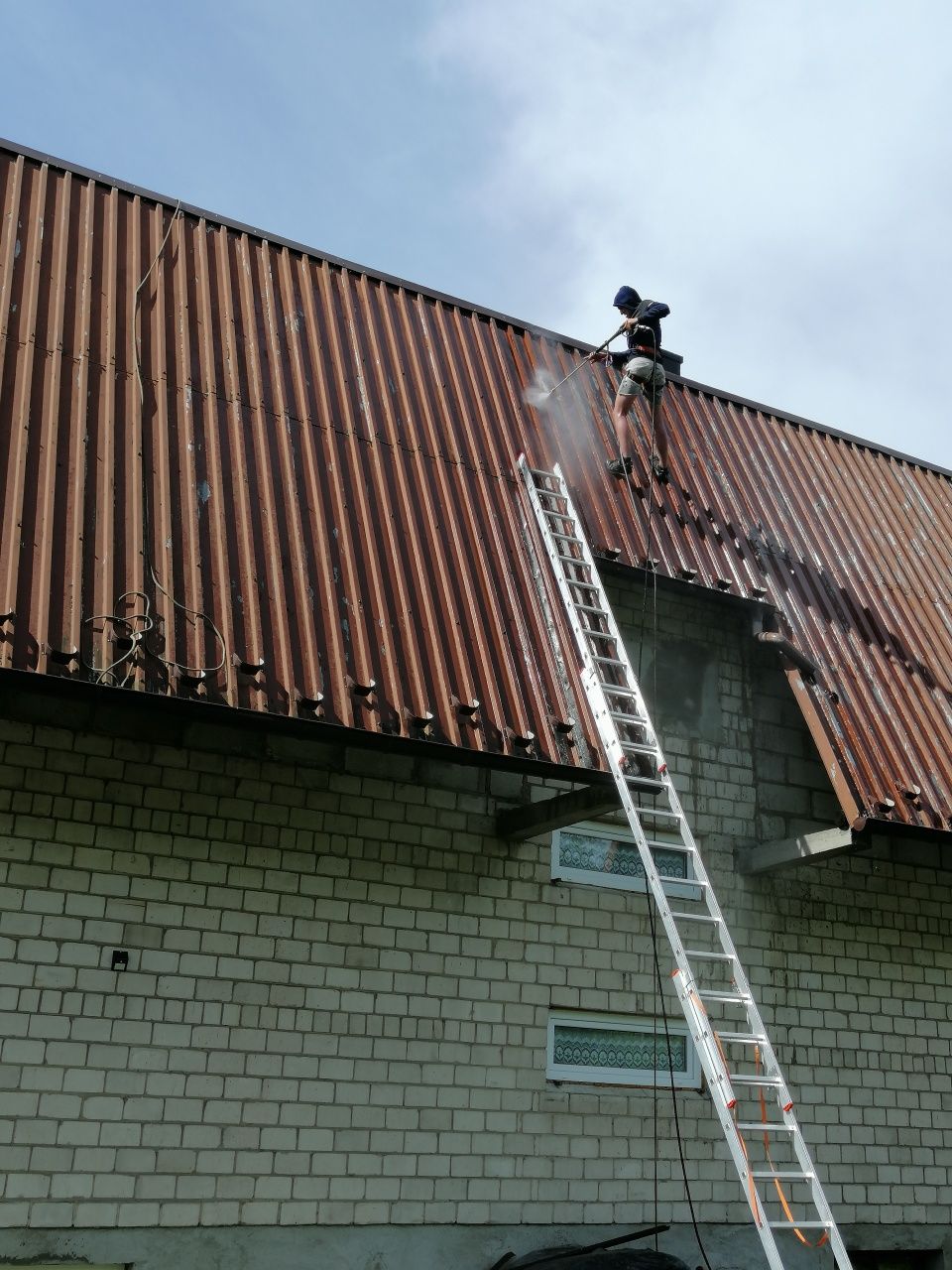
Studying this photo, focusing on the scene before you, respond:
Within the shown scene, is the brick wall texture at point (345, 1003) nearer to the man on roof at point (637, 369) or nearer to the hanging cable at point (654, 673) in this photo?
the hanging cable at point (654, 673)

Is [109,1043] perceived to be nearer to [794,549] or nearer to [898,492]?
[794,549]

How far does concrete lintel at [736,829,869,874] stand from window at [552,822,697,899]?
0.56m

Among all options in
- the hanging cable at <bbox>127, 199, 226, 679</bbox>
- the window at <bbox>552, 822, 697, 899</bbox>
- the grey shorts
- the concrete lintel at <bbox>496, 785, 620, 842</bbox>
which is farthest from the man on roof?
the hanging cable at <bbox>127, 199, 226, 679</bbox>

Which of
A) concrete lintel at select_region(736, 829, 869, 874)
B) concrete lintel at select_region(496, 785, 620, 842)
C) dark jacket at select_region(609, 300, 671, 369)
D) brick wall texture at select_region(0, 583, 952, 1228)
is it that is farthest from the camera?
dark jacket at select_region(609, 300, 671, 369)

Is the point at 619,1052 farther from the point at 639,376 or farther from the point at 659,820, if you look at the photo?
the point at 639,376

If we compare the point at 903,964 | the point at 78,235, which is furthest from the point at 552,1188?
the point at 78,235

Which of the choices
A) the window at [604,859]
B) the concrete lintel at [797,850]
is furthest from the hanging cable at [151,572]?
the concrete lintel at [797,850]

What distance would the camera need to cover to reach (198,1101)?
728cm

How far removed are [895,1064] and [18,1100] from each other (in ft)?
21.4

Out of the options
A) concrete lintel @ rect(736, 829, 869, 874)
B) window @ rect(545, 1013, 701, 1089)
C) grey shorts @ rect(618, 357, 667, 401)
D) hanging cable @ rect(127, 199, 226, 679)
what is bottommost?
window @ rect(545, 1013, 701, 1089)

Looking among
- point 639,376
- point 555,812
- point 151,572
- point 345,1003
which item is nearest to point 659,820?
point 555,812

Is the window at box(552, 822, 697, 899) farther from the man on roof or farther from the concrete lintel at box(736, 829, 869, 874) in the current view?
the man on roof

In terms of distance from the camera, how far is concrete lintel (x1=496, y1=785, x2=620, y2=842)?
813 centimetres

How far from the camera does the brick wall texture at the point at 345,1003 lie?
23.2 feet
